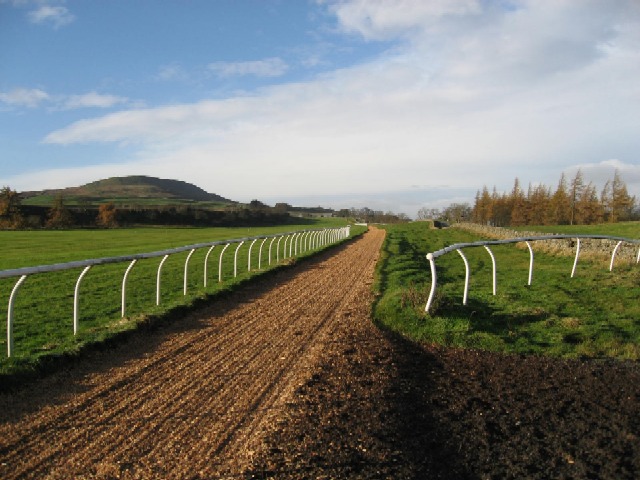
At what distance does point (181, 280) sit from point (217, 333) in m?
8.26

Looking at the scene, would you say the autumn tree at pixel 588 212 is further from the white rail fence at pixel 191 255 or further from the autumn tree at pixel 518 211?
the white rail fence at pixel 191 255

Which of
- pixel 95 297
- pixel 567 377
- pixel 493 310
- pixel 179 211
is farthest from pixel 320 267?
pixel 179 211

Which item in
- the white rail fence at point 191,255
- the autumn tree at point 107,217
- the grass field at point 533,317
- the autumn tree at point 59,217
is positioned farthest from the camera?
the autumn tree at point 107,217

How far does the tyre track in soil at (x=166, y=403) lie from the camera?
142 inches

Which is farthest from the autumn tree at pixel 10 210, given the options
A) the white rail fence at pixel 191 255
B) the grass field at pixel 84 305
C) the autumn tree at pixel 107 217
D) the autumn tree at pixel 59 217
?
the grass field at pixel 84 305

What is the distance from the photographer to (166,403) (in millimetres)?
4711

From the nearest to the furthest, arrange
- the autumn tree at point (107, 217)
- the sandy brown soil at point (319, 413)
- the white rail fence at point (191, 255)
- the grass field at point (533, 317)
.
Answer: the sandy brown soil at point (319, 413), the white rail fence at point (191, 255), the grass field at point (533, 317), the autumn tree at point (107, 217)

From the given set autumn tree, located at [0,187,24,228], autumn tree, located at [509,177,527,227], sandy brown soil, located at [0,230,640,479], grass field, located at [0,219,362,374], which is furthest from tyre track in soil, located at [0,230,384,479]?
autumn tree, located at [509,177,527,227]

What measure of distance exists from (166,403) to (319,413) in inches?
55.7

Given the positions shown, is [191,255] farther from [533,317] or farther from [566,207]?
[566,207]

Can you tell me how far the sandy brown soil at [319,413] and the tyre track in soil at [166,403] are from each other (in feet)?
0.05

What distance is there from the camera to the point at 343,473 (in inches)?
133

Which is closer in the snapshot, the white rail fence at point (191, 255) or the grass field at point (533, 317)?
the white rail fence at point (191, 255)

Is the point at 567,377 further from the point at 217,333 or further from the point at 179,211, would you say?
the point at 179,211
